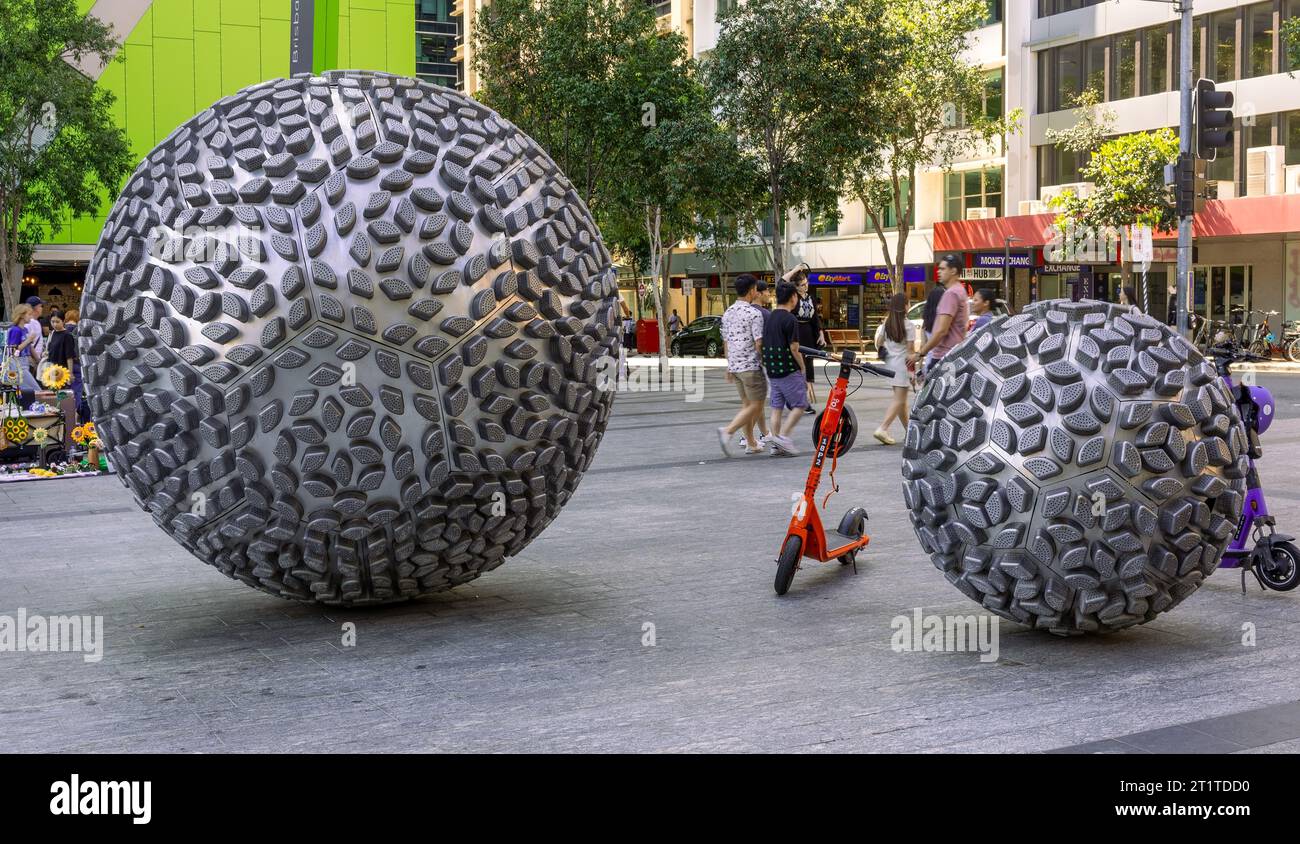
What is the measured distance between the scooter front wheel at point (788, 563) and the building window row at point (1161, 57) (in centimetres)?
3366

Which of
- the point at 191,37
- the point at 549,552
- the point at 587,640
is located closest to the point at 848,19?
the point at 191,37

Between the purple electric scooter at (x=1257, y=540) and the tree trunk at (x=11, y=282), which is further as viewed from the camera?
the tree trunk at (x=11, y=282)

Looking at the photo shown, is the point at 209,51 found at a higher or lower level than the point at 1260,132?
higher

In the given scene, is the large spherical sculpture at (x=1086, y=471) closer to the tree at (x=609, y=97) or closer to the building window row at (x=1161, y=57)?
the tree at (x=609, y=97)

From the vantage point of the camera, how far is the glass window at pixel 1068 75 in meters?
42.6

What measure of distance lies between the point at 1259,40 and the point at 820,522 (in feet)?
113

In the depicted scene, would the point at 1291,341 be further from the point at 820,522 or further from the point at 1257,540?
the point at 820,522

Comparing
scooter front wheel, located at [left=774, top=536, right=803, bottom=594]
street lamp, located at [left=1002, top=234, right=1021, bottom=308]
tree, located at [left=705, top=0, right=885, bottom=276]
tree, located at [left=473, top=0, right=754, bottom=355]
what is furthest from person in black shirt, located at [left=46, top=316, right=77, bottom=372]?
street lamp, located at [left=1002, top=234, right=1021, bottom=308]

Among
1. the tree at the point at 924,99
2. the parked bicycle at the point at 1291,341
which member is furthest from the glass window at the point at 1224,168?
the tree at the point at 924,99

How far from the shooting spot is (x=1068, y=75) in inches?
1692

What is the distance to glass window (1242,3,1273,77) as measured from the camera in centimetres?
3719

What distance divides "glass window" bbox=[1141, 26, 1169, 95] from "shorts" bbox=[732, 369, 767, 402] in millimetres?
29961

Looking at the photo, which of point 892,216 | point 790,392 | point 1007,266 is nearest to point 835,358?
point 790,392

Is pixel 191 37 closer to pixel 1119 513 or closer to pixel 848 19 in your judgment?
pixel 848 19
